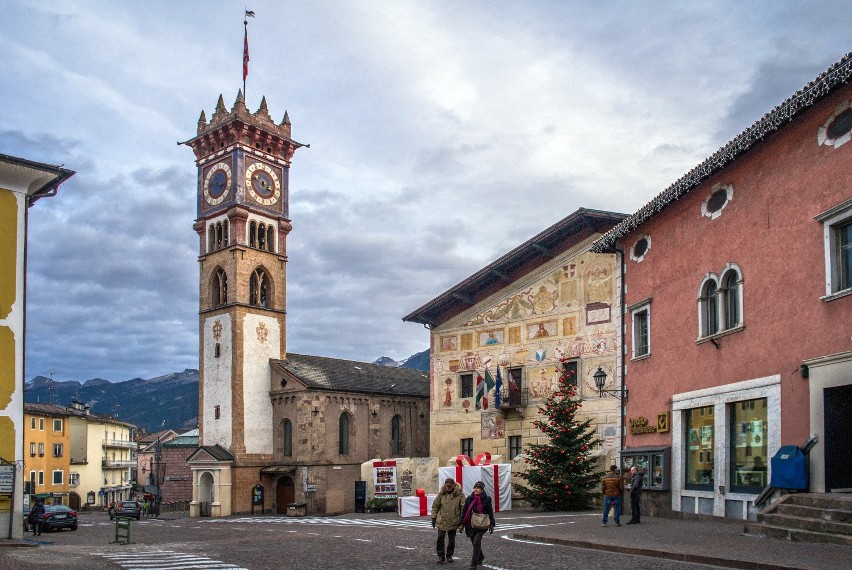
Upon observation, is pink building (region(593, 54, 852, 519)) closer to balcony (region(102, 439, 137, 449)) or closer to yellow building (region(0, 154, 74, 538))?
yellow building (region(0, 154, 74, 538))

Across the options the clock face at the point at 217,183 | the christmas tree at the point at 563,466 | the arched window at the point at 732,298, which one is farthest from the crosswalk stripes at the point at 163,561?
the clock face at the point at 217,183

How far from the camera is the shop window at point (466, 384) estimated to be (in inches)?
1686

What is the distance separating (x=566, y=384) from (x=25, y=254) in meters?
19.1

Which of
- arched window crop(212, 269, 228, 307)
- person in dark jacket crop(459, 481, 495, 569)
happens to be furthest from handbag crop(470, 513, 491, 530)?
arched window crop(212, 269, 228, 307)

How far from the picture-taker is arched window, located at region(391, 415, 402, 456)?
2304 inches

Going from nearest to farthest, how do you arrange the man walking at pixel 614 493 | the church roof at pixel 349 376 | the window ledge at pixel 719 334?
the window ledge at pixel 719 334, the man walking at pixel 614 493, the church roof at pixel 349 376

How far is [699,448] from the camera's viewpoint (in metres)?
23.7

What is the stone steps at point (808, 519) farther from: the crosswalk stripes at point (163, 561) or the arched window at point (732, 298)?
the crosswalk stripes at point (163, 561)

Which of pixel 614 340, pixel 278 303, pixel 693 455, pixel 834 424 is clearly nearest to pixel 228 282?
pixel 278 303

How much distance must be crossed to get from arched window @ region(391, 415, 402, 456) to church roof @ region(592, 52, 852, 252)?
33.3 metres

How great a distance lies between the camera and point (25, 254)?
26859mm

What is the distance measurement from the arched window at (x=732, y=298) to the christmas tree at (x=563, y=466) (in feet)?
38.2

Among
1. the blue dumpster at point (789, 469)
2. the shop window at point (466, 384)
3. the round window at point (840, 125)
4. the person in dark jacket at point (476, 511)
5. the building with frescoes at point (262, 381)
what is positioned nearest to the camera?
the person in dark jacket at point (476, 511)

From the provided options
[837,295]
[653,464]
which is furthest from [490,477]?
[837,295]
